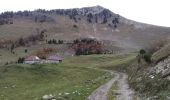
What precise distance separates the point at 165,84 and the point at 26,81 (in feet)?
176

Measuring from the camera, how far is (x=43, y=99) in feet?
174

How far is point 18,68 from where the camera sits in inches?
4375

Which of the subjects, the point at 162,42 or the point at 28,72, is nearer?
the point at 28,72

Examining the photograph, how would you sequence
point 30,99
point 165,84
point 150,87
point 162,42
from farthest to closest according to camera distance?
point 162,42 → point 30,99 → point 150,87 → point 165,84

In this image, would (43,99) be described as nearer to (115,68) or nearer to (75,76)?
(75,76)

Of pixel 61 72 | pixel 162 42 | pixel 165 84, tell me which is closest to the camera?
pixel 165 84

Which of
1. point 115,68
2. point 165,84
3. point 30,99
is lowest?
point 115,68

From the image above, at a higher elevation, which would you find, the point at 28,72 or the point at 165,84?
the point at 165,84

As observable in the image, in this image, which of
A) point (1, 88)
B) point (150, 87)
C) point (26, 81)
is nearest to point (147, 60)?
point (26, 81)

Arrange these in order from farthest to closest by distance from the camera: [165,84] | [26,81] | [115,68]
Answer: [115,68]
[26,81]
[165,84]

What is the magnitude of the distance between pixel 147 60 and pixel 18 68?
37638 millimetres

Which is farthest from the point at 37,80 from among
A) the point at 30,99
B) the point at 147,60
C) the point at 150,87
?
the point at 150,87

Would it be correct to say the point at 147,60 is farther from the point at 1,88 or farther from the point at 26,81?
the point at 1,88

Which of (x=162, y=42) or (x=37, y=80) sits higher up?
(x=162, y=42)
